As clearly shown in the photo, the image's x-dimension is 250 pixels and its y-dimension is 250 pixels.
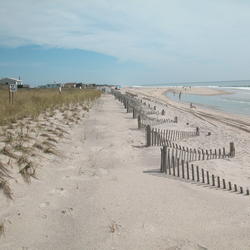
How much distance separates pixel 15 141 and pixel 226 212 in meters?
7.25

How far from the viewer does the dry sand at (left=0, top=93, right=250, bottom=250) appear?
5.76 m

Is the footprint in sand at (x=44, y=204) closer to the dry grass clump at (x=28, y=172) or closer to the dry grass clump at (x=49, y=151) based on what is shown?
the dry grass clump at (x=28, y=172)

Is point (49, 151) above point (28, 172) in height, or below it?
above

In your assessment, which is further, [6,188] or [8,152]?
[8,152]

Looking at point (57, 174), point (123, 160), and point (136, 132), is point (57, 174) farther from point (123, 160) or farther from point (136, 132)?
point (136, 132)

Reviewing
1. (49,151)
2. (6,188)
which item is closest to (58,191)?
(6,188)

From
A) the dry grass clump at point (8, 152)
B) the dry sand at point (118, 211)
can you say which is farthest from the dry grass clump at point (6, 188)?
the dry grass clump at point (8, 152)

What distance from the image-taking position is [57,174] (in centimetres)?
909

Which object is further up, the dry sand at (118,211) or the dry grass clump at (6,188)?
the dry grass clump at (6,188)

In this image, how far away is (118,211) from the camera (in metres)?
6.91

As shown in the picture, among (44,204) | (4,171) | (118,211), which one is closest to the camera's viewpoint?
(118,211)

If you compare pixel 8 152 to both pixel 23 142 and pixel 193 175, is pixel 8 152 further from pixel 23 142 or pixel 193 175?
pixel 193 175

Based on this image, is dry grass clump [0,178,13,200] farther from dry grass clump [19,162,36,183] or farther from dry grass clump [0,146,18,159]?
dry grass clump [0,146,18,159]

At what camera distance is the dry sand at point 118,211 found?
576cm
